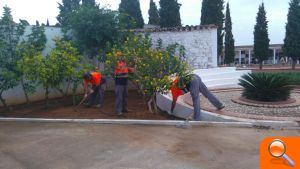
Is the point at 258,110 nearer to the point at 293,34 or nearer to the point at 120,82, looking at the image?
Answer: the point at 120,82

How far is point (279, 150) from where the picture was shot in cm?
242

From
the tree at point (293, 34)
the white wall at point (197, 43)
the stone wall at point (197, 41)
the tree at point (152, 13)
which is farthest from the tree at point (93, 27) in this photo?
the tree at point (293, 34)

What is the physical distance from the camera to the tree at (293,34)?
30766mm

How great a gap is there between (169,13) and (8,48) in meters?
13.1

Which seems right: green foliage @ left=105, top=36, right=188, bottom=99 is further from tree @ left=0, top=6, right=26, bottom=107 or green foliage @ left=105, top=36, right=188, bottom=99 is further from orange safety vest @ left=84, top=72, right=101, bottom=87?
tree @ left=0, top=6, right=26, bottom=107

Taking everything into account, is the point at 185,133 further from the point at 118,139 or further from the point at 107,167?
the point at 107,167

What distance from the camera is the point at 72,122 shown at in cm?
892

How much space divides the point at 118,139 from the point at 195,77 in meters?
2.84

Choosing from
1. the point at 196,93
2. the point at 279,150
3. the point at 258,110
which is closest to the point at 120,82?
the point at 196,93

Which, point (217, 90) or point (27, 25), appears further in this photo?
point (217, 90)

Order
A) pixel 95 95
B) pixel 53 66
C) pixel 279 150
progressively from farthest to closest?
pixel 95 95 → pixel 53 66 → pixel 279 150

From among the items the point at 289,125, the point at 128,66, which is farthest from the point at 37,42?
the point at 289,125

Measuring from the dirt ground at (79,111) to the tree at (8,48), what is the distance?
0.86 meters

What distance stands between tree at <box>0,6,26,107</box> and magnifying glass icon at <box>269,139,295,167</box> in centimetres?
933
